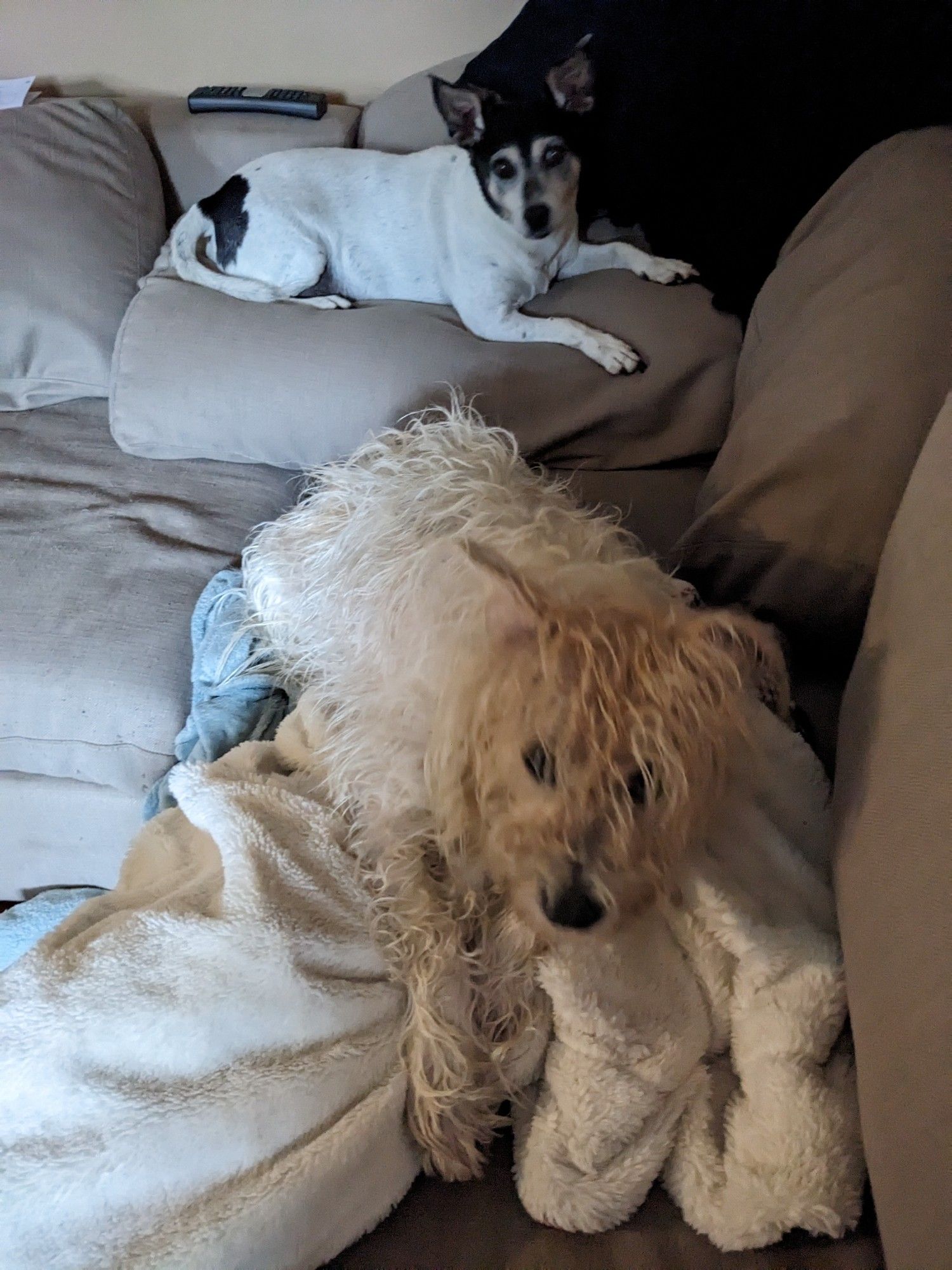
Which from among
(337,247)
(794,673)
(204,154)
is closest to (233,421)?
(337,247)

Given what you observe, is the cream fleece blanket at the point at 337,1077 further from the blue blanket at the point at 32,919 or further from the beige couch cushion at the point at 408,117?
the beige couch cushion at the point at 408,117

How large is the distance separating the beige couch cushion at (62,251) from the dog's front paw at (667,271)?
44.9 inches

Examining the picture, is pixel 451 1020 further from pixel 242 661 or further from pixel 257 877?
pixel 242 661

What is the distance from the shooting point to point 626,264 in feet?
5.98

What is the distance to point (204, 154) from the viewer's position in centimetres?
210

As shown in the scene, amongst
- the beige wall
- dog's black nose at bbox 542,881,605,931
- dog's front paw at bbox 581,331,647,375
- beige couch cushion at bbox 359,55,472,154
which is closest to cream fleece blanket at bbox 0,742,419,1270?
dog's black nose at bbox 542,881,605,931

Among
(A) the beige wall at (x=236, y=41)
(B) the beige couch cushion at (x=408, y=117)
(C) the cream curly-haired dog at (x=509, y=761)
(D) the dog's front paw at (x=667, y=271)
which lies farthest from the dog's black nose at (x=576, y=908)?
(A) the beige wall at (x=236, y=41)

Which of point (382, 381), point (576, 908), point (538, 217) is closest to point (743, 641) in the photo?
point (576, 908)

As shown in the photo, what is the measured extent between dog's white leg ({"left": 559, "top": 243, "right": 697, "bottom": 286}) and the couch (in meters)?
0.07

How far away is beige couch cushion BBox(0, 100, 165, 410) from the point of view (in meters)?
1.78

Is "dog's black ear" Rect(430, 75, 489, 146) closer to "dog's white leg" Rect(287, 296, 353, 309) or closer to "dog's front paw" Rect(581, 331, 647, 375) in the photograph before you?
"dog's white leg" Rect(287, 296, 353, 309)

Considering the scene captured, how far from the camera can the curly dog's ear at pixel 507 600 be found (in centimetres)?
81

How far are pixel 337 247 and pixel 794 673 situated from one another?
4.88ft

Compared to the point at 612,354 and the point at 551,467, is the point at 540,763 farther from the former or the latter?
the point at 612,354
